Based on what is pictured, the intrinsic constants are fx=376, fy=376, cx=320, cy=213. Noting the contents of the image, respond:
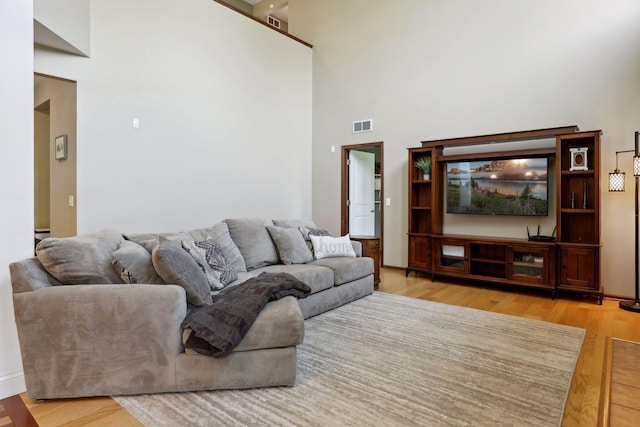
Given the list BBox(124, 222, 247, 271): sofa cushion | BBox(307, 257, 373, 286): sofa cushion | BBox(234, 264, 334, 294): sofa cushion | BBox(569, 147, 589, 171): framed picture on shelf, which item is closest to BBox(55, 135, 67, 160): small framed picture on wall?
BBox(124, 222, 247, 271): sofa cushion

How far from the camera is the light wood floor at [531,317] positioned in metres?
1.85

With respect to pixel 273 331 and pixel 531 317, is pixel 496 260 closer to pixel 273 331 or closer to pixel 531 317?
pixel 531 317

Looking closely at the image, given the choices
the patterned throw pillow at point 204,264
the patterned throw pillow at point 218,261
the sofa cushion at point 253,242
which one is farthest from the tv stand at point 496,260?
the patterned throw pillow at point 204,264

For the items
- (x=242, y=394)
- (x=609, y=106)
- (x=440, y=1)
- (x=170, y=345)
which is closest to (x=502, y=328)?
(x=242, y=394)

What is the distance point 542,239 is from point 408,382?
3101 mm

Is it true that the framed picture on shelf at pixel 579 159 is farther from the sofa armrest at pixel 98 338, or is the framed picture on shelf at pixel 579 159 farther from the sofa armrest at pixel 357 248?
the sofa armrest at pixel 98 338

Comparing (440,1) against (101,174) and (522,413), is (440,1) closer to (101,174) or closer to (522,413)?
(101,174)

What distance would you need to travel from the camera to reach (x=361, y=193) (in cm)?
681

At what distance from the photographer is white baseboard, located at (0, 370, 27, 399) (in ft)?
6.62

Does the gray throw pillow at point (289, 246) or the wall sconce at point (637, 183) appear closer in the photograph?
the wall sconce at point (637, 183)

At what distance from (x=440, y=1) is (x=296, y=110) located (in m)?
2.69

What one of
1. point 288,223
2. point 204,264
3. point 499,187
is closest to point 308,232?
point 288,223

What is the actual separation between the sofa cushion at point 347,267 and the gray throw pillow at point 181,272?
1588 millimetres

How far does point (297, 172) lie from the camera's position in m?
6.47
